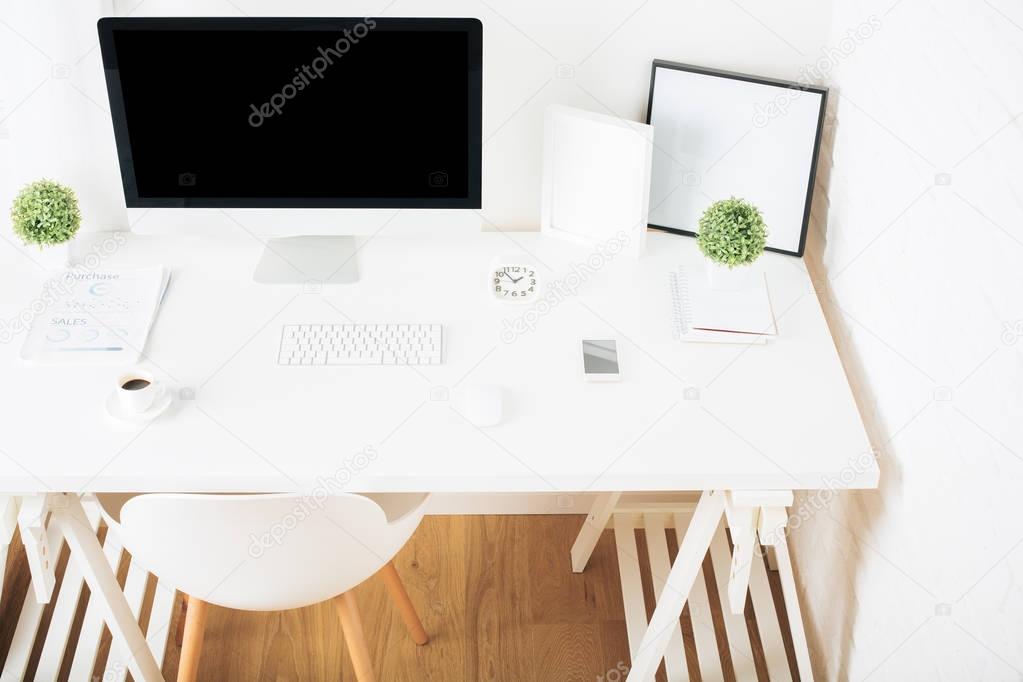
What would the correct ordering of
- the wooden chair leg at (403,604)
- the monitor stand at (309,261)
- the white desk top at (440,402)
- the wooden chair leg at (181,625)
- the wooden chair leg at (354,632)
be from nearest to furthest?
the white desk top at (440,402)
the wooden chair leg at (354,632)
the monitor stand at (309,261)
the wooden chair leg at (403,604)
the wooden chair leg at (181,625)

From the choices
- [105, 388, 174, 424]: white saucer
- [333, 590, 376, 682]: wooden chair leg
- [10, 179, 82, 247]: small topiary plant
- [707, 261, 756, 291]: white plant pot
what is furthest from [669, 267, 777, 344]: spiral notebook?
[10, 179, 82, 247]: small topiary plant

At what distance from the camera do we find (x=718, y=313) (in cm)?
167

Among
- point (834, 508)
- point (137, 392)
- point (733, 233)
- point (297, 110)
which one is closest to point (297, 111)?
point (297, 110)

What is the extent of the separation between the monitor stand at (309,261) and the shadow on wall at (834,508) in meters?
0.89

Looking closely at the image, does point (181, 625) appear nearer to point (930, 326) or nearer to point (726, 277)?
point (726, 277)

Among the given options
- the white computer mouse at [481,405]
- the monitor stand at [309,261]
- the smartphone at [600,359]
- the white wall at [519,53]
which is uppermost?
the white wall at [519,53]

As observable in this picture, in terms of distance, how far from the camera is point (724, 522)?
7.42 ft

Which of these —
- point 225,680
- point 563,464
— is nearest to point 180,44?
point 563,464

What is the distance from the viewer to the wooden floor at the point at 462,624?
6.45ft

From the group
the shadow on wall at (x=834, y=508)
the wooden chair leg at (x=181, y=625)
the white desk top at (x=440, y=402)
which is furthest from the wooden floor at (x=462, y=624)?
the white desk top at (x=440, y=402)

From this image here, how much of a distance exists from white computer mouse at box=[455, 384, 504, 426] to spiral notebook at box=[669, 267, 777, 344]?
14.4 inches

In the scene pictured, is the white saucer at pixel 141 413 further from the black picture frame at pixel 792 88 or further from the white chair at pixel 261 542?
the black picture frame at pixel 792 88

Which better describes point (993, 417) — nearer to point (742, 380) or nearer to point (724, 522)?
point (742, 380)

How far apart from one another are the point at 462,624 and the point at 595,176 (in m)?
1.00
